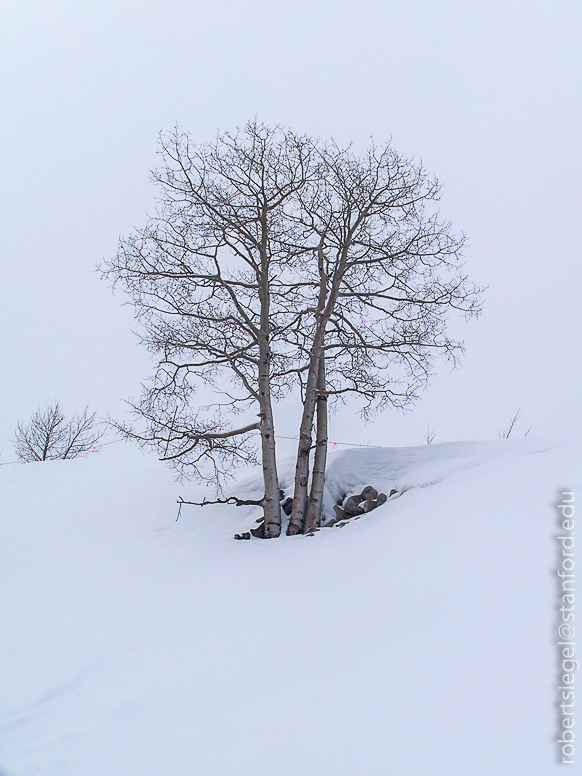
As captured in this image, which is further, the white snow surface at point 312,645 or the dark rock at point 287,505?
the dark rock at point 287,505

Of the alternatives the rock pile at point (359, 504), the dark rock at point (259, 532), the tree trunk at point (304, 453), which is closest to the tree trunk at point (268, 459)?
the dark rock at point (259, 532)

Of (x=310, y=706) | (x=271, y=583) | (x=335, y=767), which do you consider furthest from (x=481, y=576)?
(x=271, y=583)

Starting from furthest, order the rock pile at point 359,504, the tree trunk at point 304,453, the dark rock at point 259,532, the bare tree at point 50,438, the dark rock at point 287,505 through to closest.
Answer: the bare tree at point 50,438, the dark rock at point 287,505, the tree trunk at point 304,453, the dark rock at point 259,532, the rock pile at point 359,504

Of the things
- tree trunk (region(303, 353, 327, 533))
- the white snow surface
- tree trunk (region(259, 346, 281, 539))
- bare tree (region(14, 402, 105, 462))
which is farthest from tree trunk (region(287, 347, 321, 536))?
bare tree (region(14, 402, 105, 462))

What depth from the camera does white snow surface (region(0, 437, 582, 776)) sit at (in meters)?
2.12

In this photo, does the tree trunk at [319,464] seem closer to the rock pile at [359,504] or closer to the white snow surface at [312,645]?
the rock pile at [359,504]

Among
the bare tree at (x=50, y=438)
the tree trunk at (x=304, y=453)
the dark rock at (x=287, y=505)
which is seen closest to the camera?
the tree trunk at (x=304, y=453)

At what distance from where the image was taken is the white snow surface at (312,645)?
6.97ft

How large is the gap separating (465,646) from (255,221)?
24.1 ft

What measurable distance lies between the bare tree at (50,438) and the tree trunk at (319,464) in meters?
21.1

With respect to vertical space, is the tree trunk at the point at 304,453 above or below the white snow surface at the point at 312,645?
above

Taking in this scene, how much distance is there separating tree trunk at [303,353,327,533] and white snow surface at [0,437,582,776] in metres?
0.83

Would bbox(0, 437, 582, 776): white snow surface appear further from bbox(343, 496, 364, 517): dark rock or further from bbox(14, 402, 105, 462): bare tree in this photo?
bbox(14, 402, 105, 462): bare tree

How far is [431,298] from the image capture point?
28.3 ft
